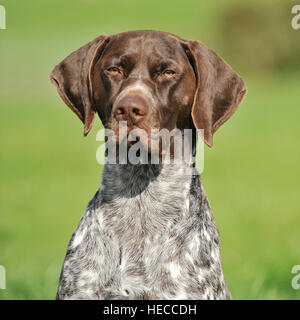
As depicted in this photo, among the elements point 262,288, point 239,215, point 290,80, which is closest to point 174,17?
point 290,80

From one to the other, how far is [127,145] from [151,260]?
834 millimetres

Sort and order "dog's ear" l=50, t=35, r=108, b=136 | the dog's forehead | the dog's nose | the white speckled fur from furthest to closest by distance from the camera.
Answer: "dog's ear" l=50, t=35, r=108, b=136 → the dog's forehead → the white speckled fur → the dog's nose

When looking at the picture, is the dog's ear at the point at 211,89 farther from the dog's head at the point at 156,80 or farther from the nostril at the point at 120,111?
the nostril at the point at 120,111

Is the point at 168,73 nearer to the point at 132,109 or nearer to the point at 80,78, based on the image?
the point at 132,109

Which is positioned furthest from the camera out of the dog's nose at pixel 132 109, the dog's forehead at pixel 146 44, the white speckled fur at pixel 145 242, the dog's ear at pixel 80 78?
the dog's ear at pixel 80 78

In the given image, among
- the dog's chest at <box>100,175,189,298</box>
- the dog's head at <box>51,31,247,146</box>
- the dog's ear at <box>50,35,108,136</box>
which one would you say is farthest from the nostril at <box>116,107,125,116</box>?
the dog's chest at <box>100,175,189,298</box>

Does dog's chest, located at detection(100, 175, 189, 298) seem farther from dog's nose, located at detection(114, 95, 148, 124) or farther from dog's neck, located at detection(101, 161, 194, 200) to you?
dog's nose, located at detection(114, 95, 148, 124)

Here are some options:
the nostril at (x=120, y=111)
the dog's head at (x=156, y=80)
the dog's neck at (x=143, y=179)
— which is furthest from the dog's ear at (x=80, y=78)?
the nostril at (x=120, y=111)

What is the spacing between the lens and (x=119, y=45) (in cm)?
496

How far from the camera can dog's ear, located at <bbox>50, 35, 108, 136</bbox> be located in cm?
504

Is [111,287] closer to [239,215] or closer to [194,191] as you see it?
[194,191]

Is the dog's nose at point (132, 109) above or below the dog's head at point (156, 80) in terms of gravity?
below

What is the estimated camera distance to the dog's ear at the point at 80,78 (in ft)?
16.5

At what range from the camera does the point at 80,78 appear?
16.7 feet
